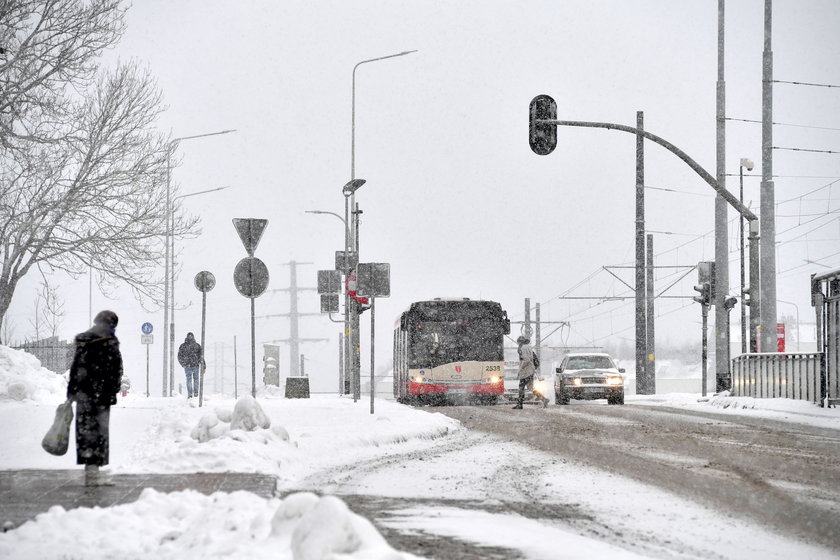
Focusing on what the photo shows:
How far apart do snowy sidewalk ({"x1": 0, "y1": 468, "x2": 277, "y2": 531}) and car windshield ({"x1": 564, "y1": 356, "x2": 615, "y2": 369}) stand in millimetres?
24569

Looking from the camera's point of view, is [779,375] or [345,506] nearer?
[345,506]

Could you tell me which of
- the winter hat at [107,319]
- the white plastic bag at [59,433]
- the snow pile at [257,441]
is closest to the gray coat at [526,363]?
the snow pile at [257,441]

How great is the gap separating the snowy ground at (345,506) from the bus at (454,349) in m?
15.2

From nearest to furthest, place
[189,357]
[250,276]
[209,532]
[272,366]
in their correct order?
[209,532] → [250,276] → [189,357] → [272,366]

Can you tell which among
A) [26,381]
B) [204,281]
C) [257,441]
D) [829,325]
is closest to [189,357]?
[26,381]

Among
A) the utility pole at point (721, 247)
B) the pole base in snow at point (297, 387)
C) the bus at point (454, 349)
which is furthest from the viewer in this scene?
the utility pole at point (721, 247)

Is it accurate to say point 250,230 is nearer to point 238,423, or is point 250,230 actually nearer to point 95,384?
point 238,423

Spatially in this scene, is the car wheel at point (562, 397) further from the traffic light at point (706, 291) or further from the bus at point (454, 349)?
the traffic light at point (706, 291)

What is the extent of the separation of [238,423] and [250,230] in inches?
236

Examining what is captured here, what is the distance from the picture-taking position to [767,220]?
92.7ft

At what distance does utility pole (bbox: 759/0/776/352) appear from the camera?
28297 millimetres

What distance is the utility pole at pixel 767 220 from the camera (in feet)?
92.8

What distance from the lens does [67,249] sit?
86.6ft

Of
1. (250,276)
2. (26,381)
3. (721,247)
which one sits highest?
(721,247)
